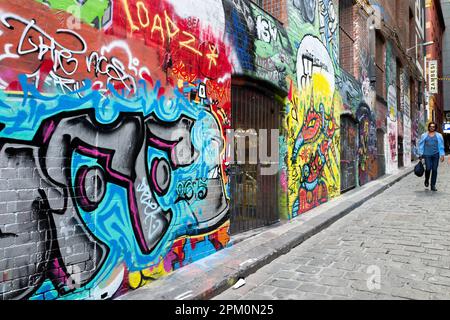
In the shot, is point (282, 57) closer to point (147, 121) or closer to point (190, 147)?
point (190, 147)

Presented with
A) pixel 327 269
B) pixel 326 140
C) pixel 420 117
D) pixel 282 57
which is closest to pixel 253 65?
pixel 282 57

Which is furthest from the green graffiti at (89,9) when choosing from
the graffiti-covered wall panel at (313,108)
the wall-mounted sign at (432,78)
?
the wall-mounted sign at (432,78)

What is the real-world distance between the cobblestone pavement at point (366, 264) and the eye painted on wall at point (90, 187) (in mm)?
1572

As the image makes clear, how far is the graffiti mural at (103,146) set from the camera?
242cm

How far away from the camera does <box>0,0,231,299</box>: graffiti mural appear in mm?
2424

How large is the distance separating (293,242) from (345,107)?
614cm

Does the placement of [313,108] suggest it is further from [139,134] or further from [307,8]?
[139,134]

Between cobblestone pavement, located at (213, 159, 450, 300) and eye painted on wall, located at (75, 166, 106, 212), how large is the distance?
1.57m

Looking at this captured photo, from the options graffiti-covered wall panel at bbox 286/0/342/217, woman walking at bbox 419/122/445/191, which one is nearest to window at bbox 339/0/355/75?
graffiti-covered wall panel at bbox 286/0/342/217

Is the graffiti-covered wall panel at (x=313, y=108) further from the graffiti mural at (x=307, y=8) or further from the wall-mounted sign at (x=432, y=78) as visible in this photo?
the wall-mounted sign at (x=432, y=78)

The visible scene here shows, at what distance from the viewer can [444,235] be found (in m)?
4.98

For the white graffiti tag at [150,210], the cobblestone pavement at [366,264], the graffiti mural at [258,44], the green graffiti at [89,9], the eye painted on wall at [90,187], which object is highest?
the graffiti mural at [258,44]

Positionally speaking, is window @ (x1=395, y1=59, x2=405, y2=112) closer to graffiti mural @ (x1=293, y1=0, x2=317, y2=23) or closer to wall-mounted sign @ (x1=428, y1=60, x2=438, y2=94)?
wall-mounted sign @ (x1=428, y1=60, x2=438, y2=94)

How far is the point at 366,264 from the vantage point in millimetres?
3916
